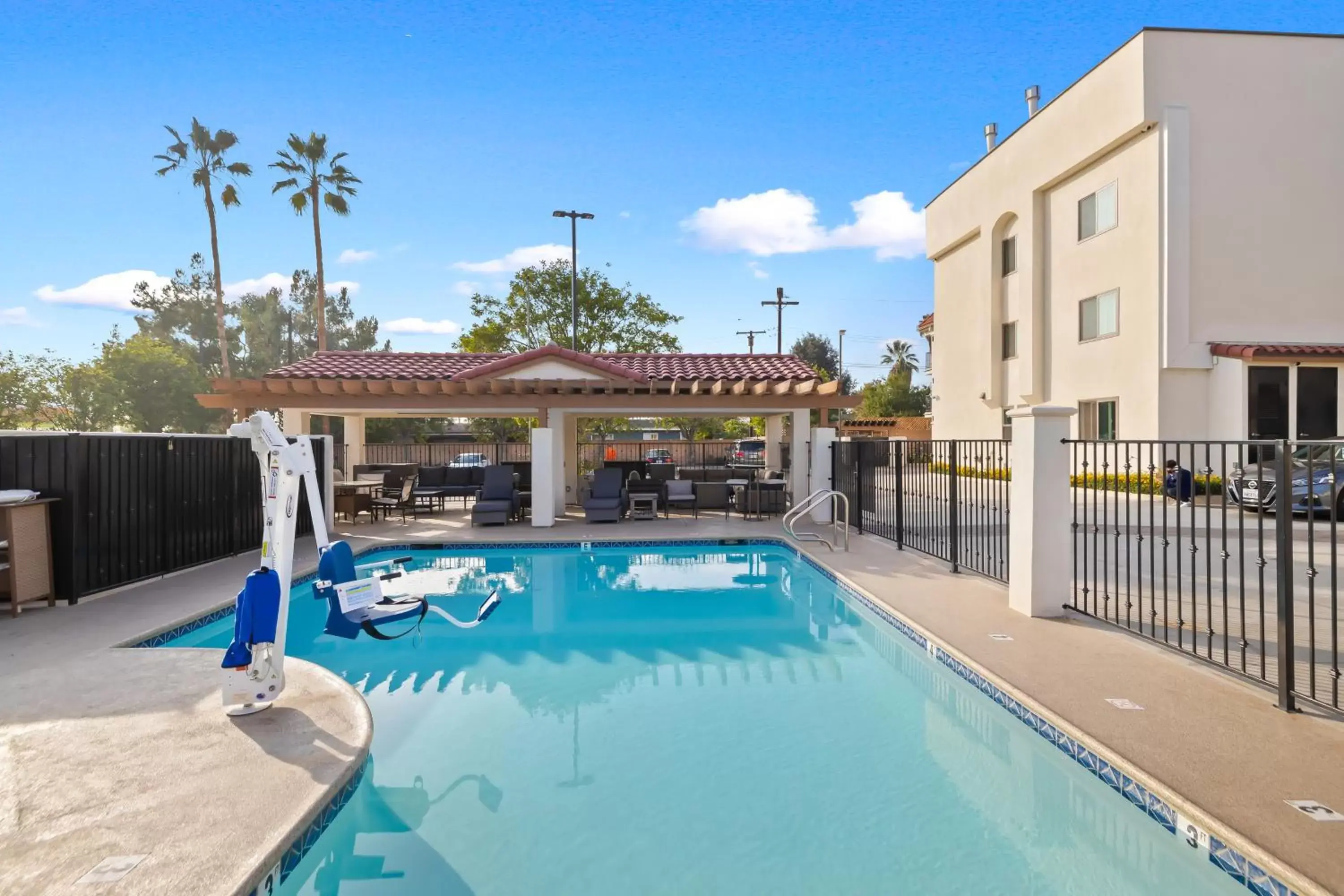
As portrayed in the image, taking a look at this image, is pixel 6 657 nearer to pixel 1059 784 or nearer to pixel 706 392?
pixel 1059 784

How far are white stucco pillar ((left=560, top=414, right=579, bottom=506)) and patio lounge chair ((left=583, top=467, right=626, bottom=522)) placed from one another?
2919 mm

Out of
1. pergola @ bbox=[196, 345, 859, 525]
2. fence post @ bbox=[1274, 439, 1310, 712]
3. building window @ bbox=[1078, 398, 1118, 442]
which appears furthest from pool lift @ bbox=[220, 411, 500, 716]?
building window @ bbox=[1078, 398, 1118, 442]

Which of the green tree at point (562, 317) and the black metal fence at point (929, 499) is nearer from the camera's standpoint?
the black metal fence at point (929, 499)

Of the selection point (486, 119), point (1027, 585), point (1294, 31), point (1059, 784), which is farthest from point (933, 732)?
point (1294, 31)

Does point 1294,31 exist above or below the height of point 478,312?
above

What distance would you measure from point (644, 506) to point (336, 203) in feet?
73.8

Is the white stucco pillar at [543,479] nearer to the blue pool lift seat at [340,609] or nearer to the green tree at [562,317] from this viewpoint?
the blue pool lift seat at [340,609]

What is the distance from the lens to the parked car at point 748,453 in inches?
1020

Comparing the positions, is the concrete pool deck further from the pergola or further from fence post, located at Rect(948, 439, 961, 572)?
the pergola

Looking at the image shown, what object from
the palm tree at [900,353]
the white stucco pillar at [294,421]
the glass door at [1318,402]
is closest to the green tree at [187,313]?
the white stucco pillar at [294,421]

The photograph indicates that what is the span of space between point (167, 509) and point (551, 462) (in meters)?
6.76

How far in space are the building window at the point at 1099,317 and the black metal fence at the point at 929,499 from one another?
278 inches

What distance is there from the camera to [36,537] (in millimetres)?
7230

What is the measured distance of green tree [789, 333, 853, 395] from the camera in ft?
203
